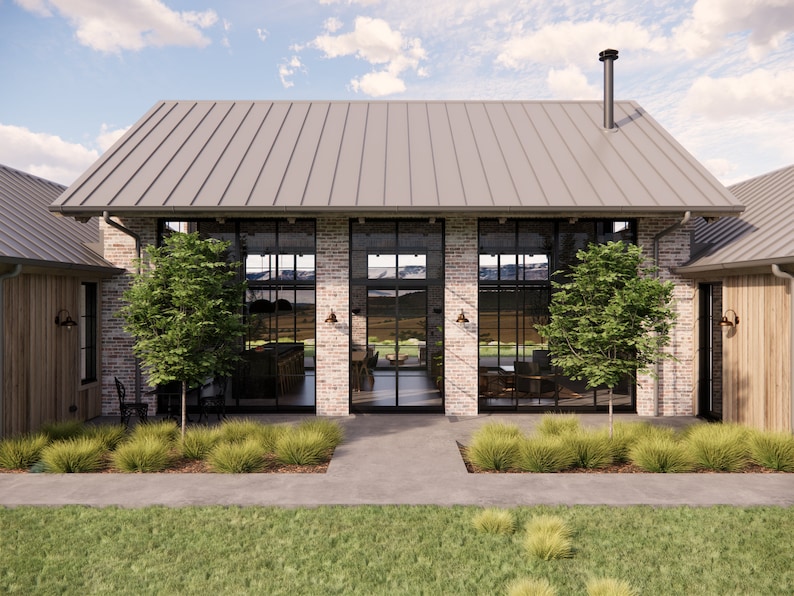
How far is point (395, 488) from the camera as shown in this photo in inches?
254

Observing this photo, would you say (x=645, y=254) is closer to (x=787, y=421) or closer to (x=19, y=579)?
(x=787, y=421)

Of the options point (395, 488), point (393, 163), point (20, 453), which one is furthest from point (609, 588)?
point (393, 163)

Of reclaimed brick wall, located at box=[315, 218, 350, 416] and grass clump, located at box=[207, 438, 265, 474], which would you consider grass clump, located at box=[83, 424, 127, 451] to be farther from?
reclaimed brick wall, located at box=[315, 218, 350, 416]

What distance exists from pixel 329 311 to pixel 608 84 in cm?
872

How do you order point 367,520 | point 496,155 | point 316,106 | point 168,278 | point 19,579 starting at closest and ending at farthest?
point 19,579 < point 367,520 < point 168,278 < point 496,155 < point 316,106

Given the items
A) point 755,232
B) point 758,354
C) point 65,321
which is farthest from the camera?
point 755,232

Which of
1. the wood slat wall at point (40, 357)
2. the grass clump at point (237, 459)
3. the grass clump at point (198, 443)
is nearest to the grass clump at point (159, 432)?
the grass clump at point (198, 443)

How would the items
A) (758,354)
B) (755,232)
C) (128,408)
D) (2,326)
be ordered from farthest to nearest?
(755,232) → (128,408) → (758,354) → (2,326)

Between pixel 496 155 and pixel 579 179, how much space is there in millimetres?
1998

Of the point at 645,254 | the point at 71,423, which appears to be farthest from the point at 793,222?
the point at 71,423

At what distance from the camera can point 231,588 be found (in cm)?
423

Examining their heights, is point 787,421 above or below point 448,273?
below

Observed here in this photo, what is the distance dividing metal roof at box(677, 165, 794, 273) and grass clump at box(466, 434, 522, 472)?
16.8 feet

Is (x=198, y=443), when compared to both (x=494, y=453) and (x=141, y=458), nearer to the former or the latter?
(x=141, y=458)
